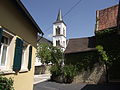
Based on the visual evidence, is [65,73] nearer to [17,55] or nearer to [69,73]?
[69,73]

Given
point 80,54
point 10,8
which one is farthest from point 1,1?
point 80,54

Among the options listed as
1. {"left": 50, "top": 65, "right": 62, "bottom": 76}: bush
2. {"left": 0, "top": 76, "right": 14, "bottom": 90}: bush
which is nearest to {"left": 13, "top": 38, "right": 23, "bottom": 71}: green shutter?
{"left": 0, "top": 76, "right": 14, "bottom": 90}: bush

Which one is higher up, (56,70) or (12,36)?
(12,36)

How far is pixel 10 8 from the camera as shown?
18.6ft

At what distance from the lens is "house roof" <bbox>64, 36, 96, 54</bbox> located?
19.3 m

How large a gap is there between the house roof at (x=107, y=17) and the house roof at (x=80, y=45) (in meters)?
2.11

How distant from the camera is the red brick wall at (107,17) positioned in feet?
64.2

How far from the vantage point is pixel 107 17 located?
2111 cm

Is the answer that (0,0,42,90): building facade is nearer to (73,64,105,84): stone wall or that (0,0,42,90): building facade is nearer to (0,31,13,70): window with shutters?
(0,31,13,70): window with shutters

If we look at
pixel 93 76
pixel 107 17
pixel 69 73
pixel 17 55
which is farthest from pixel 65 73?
pixel 17 55

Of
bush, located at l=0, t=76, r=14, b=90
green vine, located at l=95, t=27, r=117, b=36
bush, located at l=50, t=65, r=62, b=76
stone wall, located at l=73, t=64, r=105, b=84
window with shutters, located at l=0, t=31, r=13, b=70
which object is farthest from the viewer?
bush, located at l=50, t=65, r=62, b=76

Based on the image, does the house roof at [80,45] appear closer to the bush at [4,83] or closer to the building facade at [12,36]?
the building facade at [12,36]

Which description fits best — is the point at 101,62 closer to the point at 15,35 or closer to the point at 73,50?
the point at 73,50

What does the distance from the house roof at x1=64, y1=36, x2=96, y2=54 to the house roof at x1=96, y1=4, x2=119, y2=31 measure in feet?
6.93
